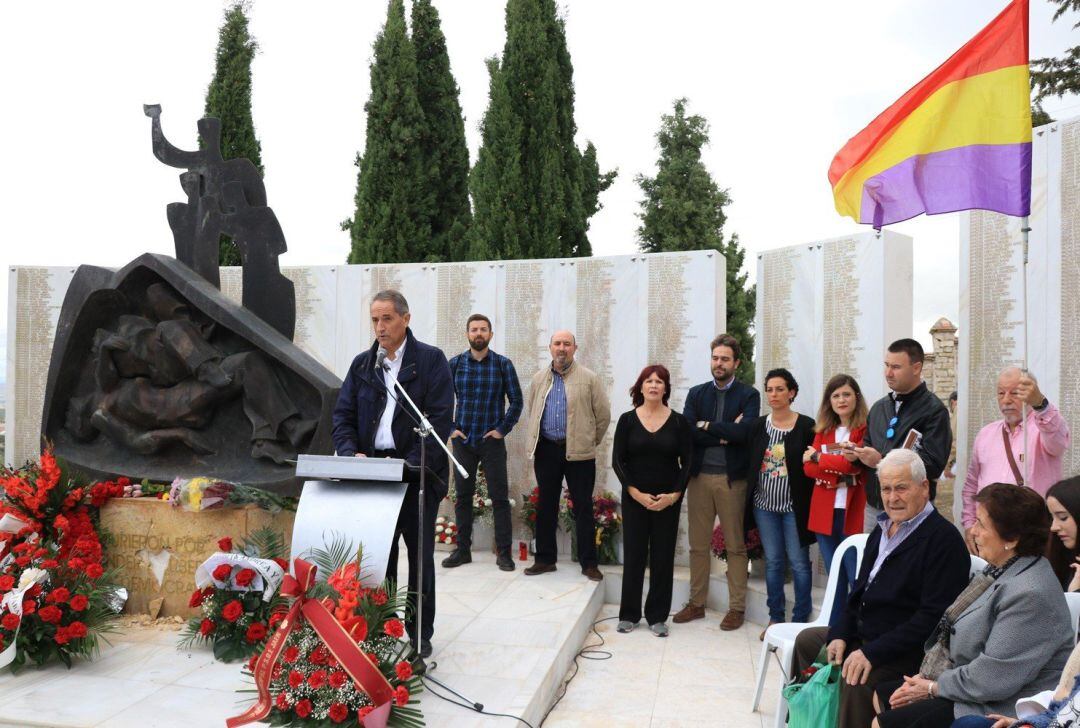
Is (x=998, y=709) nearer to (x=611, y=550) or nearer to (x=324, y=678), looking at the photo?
(x=324, y=678)

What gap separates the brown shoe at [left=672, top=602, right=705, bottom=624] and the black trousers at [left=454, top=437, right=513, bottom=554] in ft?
3.95

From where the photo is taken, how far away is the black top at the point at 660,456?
15.3 feet

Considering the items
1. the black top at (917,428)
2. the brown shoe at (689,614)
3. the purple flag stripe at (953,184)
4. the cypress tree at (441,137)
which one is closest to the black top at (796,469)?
the black top at (917,428)

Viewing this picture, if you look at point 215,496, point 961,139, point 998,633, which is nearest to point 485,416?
point 215,496

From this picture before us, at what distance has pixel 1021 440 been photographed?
12.3 ft

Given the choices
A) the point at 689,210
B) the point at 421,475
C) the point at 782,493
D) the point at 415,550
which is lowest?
the point at 415,550

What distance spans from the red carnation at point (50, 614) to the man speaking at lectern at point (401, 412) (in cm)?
131

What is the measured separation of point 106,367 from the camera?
468 centimetres

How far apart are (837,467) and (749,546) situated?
106cm

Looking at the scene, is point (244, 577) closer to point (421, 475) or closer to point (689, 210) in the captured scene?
point (421, 475)

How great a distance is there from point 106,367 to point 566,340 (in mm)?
2701

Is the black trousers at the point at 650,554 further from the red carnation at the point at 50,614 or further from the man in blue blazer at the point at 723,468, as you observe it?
the red carnation at the point at 50,614

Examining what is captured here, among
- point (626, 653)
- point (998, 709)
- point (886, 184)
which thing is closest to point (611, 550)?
point (626, 653)

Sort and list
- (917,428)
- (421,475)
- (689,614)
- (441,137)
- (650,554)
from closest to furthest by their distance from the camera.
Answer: (421,475)
(917,428)
(650,554)
(689,614)
(441,137)
